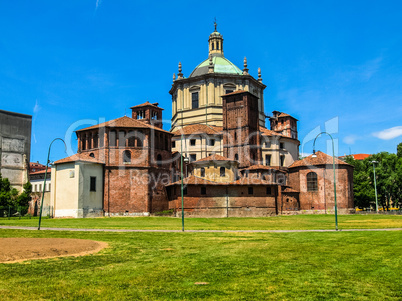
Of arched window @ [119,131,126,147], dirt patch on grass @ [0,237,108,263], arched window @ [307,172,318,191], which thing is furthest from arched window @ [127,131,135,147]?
dirt patch on grass @ [0,237,108,263]

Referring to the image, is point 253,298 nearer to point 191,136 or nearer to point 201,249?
point 201,249

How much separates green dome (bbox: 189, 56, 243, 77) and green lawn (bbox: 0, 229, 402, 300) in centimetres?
6613

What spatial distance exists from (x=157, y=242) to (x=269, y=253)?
6.35 meters

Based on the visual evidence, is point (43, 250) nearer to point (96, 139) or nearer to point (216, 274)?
point (216, 274)

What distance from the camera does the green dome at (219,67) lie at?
81012mm

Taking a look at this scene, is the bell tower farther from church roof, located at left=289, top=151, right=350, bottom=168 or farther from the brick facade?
church roof, located at left=289, top=151, right=350, bottom=168

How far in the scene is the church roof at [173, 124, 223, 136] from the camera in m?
71.4

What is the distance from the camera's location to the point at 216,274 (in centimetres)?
1188

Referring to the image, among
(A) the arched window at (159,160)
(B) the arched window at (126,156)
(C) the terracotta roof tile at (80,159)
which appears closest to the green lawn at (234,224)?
(C) the terracotta roof tile at (80,159)

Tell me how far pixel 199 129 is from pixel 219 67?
16.4 meters

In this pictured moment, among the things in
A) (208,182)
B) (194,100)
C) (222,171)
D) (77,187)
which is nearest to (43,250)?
(208,182)

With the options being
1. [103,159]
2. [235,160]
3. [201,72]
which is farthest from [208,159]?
[201,72]

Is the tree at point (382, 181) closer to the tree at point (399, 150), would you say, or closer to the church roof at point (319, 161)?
the tree at point (399, 150)

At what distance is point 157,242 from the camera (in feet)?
65.4
